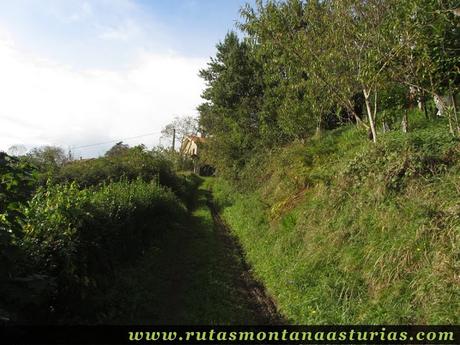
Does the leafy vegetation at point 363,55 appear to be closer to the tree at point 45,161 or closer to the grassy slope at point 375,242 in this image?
the grassy slope at point 375,242

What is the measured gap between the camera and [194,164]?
5956cm

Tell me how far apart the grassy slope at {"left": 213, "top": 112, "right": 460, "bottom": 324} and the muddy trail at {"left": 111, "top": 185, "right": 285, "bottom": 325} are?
504 mm

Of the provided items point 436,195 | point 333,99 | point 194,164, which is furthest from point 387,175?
point 194,164

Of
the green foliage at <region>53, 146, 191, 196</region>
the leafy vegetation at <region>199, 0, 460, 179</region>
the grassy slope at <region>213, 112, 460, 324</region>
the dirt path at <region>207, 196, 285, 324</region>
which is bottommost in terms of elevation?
the dirt path at <region>207, 196, 285, 324</region>

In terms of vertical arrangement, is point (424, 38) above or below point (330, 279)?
above

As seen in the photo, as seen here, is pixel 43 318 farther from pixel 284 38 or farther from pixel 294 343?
pixel 284 38

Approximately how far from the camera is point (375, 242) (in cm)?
809

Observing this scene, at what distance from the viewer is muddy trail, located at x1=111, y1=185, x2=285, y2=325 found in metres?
8.16

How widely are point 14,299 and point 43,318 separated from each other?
1833 millimetres

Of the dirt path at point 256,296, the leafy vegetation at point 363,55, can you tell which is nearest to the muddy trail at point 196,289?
the dirt path at point 256,296

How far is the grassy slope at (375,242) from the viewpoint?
6438 millimetres

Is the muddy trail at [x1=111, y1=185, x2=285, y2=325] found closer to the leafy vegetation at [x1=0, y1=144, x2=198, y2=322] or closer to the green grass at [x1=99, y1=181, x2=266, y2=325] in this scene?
the green grass at [x1=99, y1=181, x2=266, y2=325]

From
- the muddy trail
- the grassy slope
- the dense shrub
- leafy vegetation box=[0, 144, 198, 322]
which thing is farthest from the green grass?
the dense shrub

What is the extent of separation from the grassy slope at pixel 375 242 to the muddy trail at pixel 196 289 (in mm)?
504
